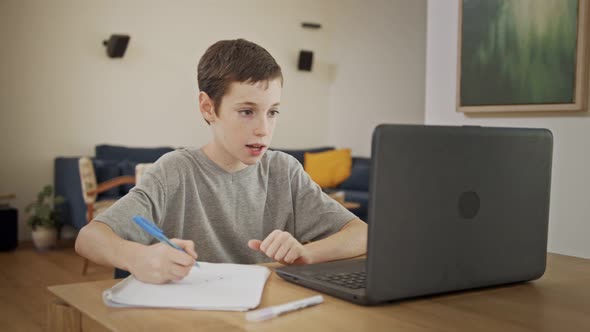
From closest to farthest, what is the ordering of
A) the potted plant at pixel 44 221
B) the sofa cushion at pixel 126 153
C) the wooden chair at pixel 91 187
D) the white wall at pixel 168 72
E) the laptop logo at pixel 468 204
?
the laptop logo at pixel 468 204, the wooden chair at pixel 91 187, the potted plant at pixel 44 221, the white wall at pixel 168 72, the sofa cushion at pixel 126 153

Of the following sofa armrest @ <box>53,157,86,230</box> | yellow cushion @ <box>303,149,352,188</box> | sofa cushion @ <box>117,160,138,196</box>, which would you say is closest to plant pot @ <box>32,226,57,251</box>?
sofa armrest @ <box>53,157,86,230</box>

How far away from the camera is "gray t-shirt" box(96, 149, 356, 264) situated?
4.59 ft

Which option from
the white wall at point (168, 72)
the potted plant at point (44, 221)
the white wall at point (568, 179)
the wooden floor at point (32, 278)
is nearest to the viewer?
the white wall at point (568, 179)

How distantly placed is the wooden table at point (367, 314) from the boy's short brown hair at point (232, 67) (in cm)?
53

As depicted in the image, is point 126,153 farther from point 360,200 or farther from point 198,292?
A: point 198,292

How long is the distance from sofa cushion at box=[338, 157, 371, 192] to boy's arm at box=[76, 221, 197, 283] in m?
4.55

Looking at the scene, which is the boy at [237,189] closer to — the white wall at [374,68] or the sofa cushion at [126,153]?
the sofa cushion at [126,153]

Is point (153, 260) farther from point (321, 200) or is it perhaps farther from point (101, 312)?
point (321, 200)

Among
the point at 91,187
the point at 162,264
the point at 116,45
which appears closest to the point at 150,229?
the point at 162,264

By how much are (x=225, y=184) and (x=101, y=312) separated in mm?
661

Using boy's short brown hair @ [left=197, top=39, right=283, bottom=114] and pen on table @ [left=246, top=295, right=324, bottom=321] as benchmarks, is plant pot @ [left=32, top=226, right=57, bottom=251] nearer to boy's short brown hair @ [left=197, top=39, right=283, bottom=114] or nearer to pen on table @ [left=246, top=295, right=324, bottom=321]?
boy's short brown hair @ [left=197, top=39, right=283, bottom=114]

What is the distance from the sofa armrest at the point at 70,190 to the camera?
4.71m

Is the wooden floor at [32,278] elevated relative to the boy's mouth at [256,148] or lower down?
lower down

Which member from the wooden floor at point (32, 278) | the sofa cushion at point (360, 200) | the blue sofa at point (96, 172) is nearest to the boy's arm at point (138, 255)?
the wooden floor at point (32, 278)
